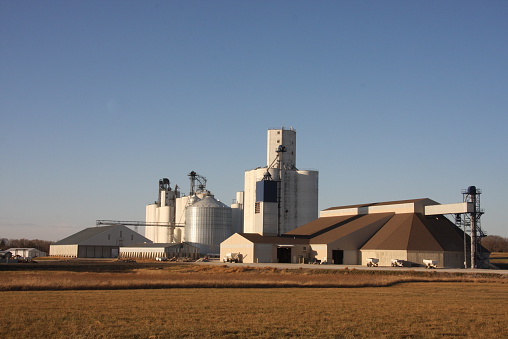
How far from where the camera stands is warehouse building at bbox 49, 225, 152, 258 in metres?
121

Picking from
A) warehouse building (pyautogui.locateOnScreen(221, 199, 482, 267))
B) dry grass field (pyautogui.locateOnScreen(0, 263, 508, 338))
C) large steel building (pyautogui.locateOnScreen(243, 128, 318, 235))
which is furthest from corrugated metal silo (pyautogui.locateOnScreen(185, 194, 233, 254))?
dry grass field (pyautogui.locateOnScreen(0, 263, 508, 338))

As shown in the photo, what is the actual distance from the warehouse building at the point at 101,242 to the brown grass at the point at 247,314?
8946 cm

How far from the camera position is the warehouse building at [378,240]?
75.2m

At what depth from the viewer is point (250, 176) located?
117 metres

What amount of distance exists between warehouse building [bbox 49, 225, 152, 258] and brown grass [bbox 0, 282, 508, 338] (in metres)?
89.5

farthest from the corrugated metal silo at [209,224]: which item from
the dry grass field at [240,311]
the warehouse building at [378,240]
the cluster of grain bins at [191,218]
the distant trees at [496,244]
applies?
the distant trees at [496,244]

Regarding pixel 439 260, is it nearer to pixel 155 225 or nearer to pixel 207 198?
pixel 207 198

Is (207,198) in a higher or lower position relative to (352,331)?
higher

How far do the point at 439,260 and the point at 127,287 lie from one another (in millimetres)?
47681

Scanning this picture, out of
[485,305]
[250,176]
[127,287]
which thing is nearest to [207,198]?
[250,176]

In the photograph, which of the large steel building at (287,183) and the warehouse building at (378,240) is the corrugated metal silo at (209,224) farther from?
the warehouse building at (378,240)

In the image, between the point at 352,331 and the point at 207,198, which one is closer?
the point at 352,331

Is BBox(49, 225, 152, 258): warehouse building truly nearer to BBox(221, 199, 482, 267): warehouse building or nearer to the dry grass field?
BBox(221, 199, 482, 267): warehouse building

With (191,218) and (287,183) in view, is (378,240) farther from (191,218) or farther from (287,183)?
(191,218)
